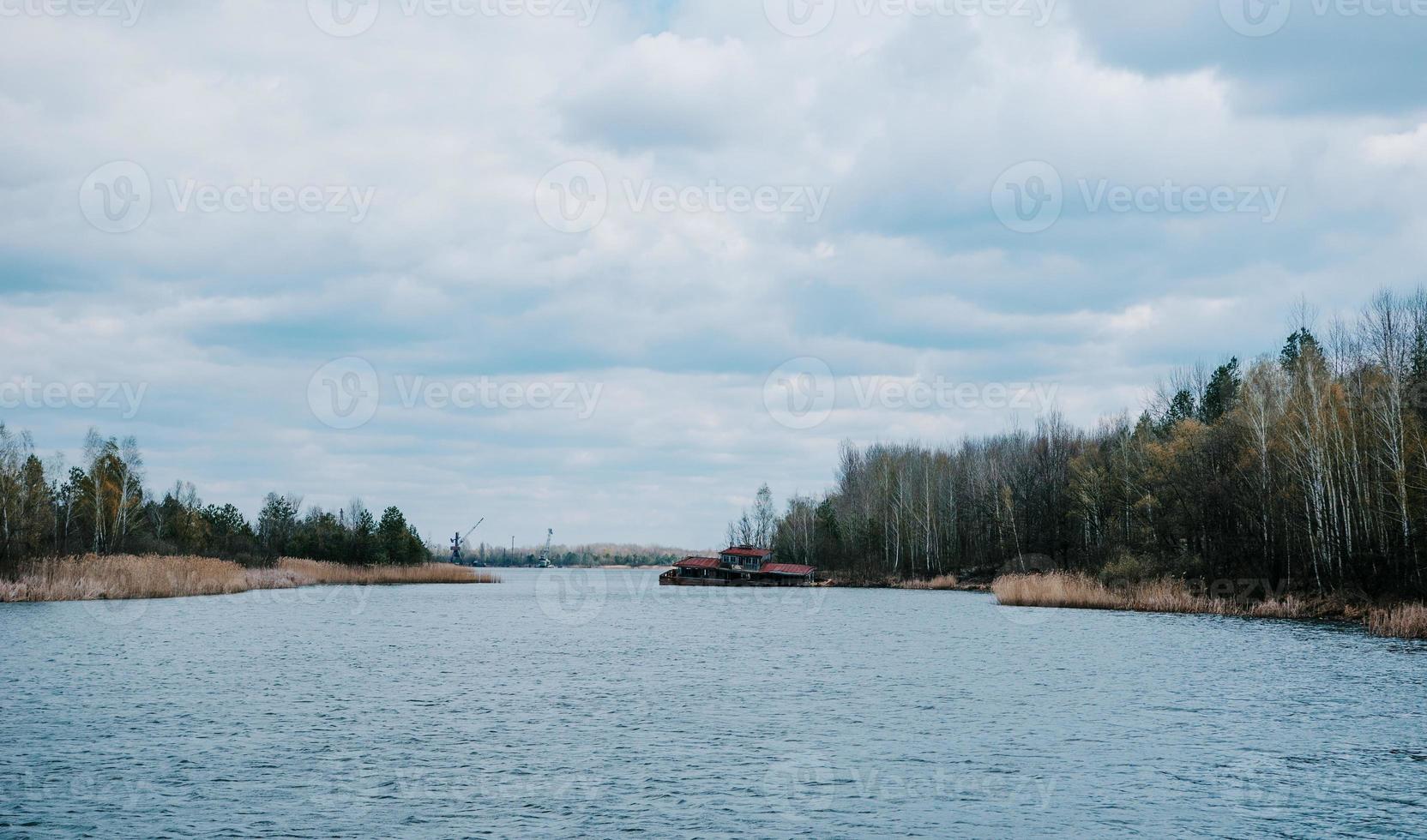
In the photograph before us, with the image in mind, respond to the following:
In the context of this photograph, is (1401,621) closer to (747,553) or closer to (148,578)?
(148,578)

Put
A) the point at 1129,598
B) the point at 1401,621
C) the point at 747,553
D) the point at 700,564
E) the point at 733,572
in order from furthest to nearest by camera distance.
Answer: the point at 700,564 → the point at 747,553 → the point at 733,572 → the point at 1129,598 → the point at 1401,621

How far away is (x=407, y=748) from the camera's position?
25.6 m

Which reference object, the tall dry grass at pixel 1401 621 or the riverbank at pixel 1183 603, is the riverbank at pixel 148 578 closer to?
the riverbank at pixel 1183 603

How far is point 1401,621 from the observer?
49.4m

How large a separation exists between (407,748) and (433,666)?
18.3 meters

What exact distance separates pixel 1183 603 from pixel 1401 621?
1962 centimetres

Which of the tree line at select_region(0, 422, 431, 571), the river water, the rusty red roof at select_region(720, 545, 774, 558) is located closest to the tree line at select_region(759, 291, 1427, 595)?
the river water

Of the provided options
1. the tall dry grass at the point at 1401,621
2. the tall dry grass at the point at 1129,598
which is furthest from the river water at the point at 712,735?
the tall dry grass at the point at 1129,598

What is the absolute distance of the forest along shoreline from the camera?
59.1 metres

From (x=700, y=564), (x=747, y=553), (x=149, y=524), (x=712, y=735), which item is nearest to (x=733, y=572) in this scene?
(x=747, y=553)

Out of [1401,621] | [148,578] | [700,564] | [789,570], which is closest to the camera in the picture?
[1401,621]

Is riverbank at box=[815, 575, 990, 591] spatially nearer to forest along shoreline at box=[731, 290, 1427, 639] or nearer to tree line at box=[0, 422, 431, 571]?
forest along shoreline at box=[731, 290, 1427, 639]

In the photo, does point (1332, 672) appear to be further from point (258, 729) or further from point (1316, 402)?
point (258, 729)

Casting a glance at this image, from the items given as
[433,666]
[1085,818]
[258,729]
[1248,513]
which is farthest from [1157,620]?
[258,729]
